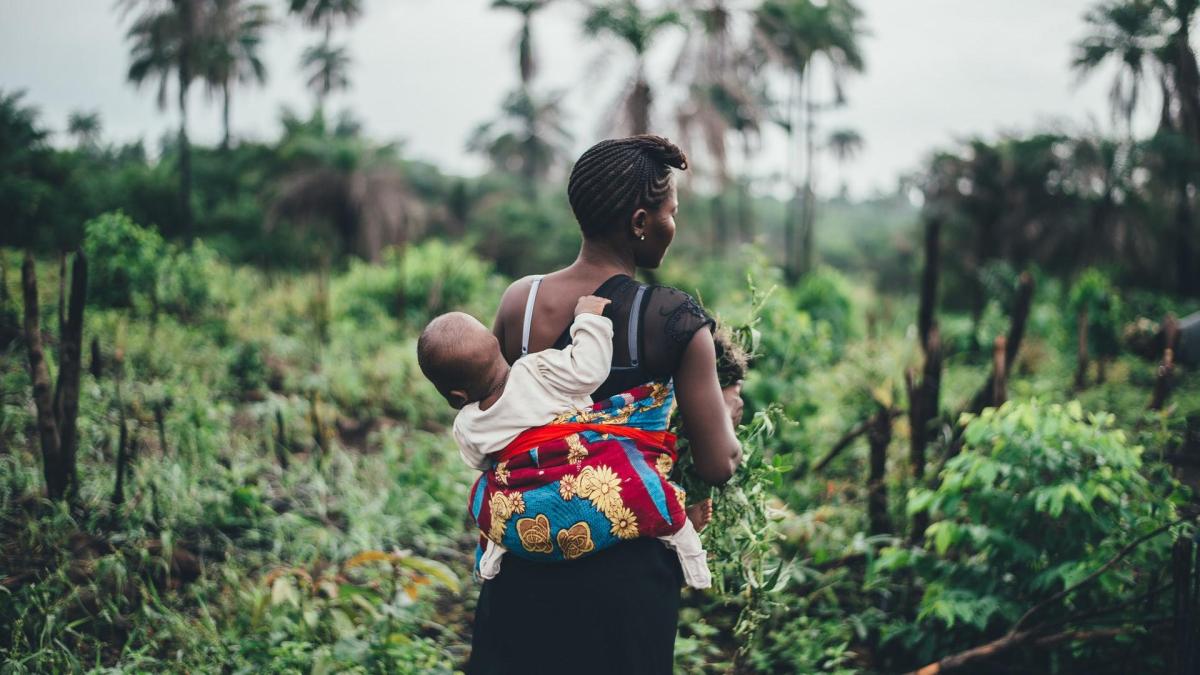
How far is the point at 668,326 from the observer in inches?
59.9


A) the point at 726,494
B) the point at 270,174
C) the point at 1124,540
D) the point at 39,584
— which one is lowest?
the point at 39,584

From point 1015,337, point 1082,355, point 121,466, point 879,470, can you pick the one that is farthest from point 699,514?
point 1082,355

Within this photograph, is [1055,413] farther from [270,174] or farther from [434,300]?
[270,174]

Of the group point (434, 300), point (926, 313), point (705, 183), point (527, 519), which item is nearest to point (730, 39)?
point (705, 183)

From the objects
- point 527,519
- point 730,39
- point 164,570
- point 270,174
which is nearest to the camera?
point 527,519

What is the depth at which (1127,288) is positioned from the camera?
15469 millimetres

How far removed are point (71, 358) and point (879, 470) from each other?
3.77m

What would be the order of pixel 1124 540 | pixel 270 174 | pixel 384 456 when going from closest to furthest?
1. pixel 1124 540
2. pixel 384 456
3. pixel 270 174

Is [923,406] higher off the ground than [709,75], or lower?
lower

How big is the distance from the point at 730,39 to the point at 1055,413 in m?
11.6

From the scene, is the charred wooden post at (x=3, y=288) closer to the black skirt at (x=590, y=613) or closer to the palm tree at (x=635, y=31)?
the black skirt at (x=590, y=613)

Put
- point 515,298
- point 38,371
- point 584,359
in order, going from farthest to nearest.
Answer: point 38,371
point 515,298
point 584,359

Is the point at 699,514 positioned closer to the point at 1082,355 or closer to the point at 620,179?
the point at 620,179

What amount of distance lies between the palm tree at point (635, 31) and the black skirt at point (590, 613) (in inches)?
410
